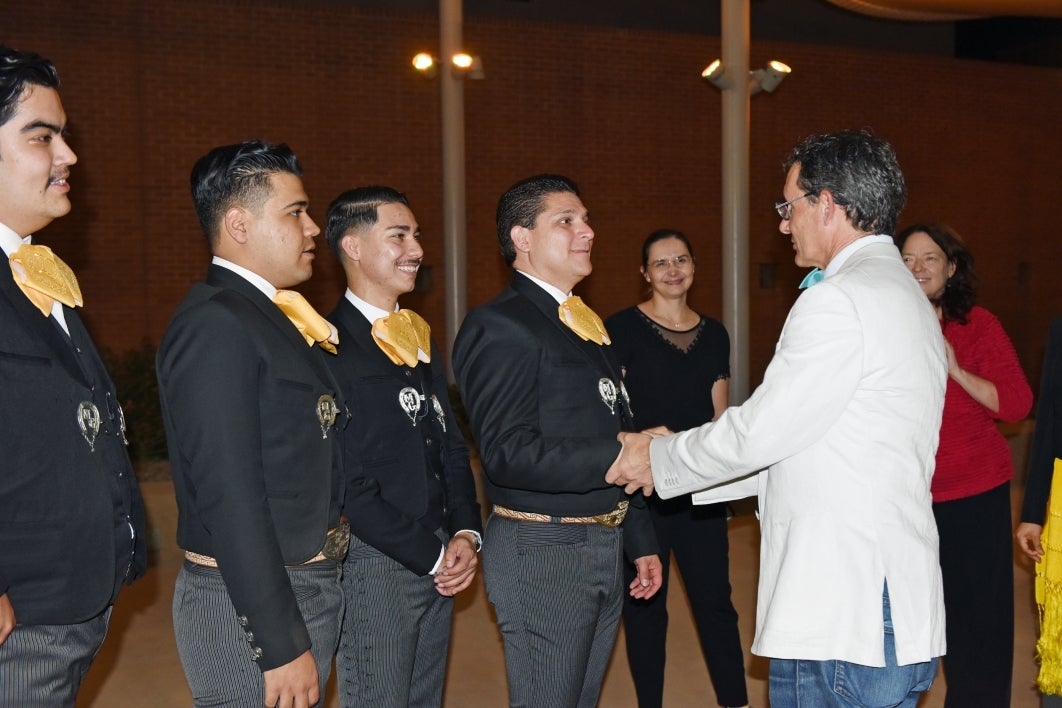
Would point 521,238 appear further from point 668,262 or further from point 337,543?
point 668,262

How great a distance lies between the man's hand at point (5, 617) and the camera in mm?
1738

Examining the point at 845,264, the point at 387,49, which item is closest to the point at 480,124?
the point at 387,49

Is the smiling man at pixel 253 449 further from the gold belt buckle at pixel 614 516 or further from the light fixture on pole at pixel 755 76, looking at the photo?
the light fixture on pole at pixel 755 76

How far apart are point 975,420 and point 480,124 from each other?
772 cm

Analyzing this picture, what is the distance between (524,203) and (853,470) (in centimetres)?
118

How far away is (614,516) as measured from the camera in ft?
8.87

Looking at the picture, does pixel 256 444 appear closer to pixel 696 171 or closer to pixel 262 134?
pixel 262 134

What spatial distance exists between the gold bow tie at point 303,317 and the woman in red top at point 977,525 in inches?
81.1

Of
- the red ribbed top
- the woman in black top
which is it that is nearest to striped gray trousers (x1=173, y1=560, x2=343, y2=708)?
the woman in black top

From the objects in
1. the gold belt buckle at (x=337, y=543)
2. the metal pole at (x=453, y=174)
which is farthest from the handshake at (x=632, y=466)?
the metal pole at (x=453, y=174)

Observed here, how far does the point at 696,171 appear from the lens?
11500 mm

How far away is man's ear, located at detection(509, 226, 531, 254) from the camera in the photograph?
2.80 m

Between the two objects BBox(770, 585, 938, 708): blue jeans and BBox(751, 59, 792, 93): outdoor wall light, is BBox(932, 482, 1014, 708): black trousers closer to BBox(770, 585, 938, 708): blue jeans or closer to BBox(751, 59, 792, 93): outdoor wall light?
BBox(770, 585, 938, 708): blue jeans

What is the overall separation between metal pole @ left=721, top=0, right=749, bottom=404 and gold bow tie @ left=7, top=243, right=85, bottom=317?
18.9 feet
